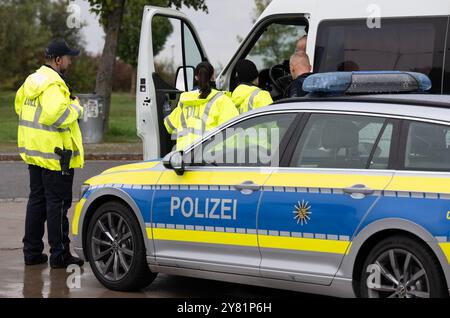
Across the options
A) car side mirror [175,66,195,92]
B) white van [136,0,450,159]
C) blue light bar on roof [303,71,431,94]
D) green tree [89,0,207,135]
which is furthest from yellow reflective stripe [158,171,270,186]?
green tree [89,0,207,135]

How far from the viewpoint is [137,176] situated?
7898 millimetres

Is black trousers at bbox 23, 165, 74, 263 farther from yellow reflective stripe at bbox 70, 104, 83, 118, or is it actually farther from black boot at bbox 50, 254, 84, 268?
yellow reflective stripe at bbox 70, 104, 83, 118

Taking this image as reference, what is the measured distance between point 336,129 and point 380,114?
339 mm

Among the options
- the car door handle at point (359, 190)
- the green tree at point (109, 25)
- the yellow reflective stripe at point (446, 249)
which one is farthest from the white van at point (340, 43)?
the green tree at point (109, 25)

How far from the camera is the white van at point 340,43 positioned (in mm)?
10008

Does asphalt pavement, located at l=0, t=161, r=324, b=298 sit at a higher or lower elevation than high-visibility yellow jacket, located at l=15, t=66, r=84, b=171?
lower

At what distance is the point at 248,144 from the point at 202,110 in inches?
68.1

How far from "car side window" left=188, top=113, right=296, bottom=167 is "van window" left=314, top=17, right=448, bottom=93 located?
3.16m

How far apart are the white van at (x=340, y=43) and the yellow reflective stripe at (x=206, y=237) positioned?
11.4ft

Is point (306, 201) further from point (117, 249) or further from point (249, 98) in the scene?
point (249, 98)

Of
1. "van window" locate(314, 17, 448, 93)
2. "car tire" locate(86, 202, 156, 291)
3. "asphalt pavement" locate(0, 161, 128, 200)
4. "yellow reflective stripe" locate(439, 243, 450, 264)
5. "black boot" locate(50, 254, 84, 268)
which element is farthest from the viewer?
"asphalt pavement" locate(0, 161, 128, 200)

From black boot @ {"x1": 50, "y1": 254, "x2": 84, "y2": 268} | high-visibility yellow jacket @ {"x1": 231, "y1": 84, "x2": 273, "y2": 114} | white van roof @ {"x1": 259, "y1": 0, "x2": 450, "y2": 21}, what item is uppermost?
white van roof @ {"x1": 259, "y1": 0, "x2": 450, "y2": 21}

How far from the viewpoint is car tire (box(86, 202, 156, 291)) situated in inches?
308
